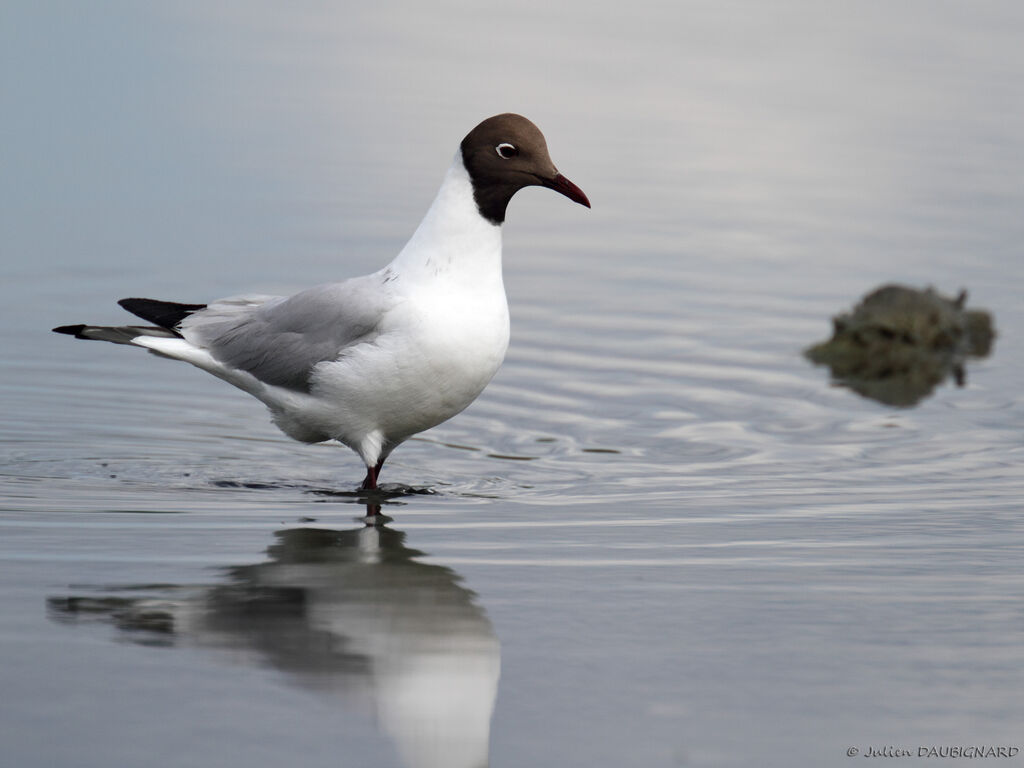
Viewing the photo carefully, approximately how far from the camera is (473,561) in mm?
6516

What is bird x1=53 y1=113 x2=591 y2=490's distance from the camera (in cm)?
755

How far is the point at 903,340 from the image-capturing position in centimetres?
1245

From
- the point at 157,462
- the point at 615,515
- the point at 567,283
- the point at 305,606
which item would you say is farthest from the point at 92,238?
the point at 305,606

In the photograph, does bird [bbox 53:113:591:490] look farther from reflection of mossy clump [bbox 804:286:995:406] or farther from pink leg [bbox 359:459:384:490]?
reflection of mossy clump [bbox 804:286:995:406]

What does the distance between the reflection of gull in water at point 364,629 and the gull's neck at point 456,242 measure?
59.5 inches

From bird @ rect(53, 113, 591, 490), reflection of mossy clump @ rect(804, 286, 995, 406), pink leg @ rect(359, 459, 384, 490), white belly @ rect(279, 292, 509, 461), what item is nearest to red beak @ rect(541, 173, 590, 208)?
bird @ rect(53, 113, 591, 490)

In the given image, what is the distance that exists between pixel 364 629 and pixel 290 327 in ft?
9.36

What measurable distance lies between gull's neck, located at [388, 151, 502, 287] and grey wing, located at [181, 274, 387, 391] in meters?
0.23

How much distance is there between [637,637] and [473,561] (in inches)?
42.7

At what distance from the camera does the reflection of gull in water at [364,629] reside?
489 centimetres

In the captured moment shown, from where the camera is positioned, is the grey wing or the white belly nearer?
the white belly

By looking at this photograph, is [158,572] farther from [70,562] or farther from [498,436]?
[498,436]

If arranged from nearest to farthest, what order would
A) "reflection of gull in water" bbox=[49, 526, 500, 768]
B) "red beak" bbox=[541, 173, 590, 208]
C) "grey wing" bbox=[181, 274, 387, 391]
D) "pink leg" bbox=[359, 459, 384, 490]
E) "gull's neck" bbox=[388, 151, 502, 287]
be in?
"reflection of gull in water" bbox=[49, 526, 500, 768] < "gull's neck" bbox=[388, 151, 502, 287] < "grey wing" bbox=[181, 274, 387, 391] < "red beak" bbox=[541, 173, 590, 208] < "pink leg" bbox=[359, 459, 384, 490]

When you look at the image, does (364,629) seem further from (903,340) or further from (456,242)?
(903,340)
